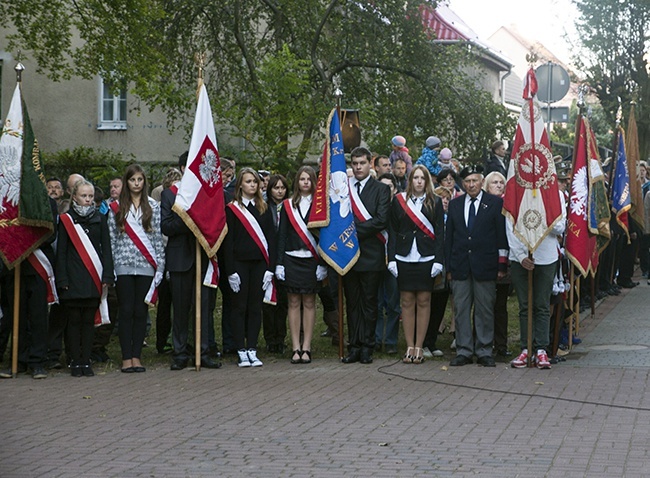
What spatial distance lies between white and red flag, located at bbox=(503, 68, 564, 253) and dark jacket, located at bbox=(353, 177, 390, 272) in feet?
4.18

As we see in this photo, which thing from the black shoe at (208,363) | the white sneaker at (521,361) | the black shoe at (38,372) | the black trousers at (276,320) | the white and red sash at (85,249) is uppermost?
the white and red sash at (85,249)

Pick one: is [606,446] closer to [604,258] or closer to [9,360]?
[9,360]

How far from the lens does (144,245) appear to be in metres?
11.5

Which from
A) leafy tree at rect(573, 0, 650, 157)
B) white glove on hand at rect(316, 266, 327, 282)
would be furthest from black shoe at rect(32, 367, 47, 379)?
leafy tree at rect(573, 0, 650, 157)

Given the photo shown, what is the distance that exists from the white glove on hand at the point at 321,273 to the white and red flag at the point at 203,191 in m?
1.06

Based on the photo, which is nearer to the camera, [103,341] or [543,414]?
[543,414]

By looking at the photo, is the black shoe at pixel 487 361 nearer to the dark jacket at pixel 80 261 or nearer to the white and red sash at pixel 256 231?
the white and red sash at pixel 256 231

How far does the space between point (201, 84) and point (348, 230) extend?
2.20m

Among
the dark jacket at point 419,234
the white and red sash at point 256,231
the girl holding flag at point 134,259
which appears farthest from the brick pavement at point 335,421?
the dark jacket at point 419,234

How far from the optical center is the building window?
109ft

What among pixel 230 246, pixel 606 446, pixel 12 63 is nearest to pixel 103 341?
pixel 230 246

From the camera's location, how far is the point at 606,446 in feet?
25.7

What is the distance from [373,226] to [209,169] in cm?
181

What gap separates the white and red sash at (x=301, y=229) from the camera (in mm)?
12062
